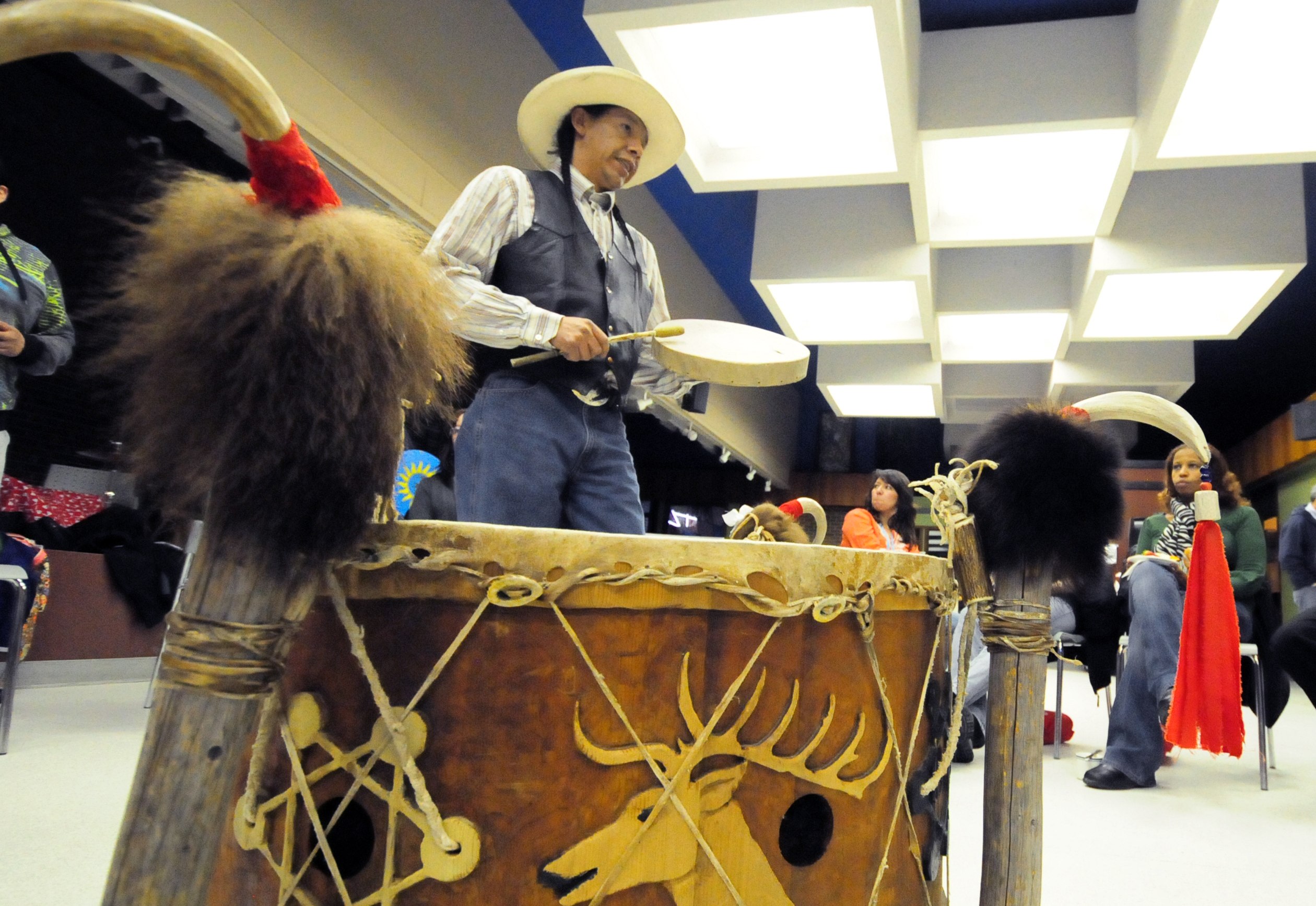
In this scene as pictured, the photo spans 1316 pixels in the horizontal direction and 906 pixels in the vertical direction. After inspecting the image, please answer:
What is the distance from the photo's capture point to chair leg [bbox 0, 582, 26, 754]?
225cm

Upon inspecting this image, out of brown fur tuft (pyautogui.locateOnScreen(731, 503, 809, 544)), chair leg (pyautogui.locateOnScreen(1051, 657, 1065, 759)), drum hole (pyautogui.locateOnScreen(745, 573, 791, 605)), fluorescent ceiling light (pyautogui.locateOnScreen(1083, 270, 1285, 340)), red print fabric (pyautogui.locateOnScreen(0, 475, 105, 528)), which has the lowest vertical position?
chair leg (pyautogui.locateOnScreen(1051, 657, 1065, 759))

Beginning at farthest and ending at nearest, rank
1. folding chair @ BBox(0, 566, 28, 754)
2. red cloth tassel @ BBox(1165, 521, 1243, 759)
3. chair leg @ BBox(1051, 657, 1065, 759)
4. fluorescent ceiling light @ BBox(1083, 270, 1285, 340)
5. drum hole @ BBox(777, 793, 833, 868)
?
fluorescent ceiling light @ BBox(1083, 270, 1285, 340) → chair leg @ BBox(1051, 657, 1065, 759) → folding chair @ BBox(0, 566, 28, 754) → red cloth tassel @ BBox(1165, 521, 1243, 759) → drum hole @ BBox(777, 793, 833, 868)

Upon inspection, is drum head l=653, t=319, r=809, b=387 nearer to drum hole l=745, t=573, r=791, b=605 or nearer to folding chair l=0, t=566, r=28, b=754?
drum hole l=745, t=573, r=791, b=605

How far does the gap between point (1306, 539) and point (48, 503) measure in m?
5.74

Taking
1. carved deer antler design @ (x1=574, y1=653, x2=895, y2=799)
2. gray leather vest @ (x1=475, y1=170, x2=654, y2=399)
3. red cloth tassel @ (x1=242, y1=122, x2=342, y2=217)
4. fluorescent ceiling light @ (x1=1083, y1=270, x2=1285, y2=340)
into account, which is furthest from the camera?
fluorescent ceiling light @ (x1=1083, y1=270, x2=1285, y2=340)

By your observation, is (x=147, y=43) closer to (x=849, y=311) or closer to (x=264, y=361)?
(x=264, y=361)

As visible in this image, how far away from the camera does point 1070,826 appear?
7.57 ft

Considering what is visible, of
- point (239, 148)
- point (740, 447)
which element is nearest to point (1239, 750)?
point (239, 148)

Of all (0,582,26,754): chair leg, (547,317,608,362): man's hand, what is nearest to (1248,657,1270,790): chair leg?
(547,317,608,362): man's hand

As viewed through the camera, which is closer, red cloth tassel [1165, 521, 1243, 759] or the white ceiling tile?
red cloth tassel [1165, 521, 1243, 759]

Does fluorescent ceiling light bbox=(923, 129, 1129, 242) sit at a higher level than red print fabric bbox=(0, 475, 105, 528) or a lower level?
higher

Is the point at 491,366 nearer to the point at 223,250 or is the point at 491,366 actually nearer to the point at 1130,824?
the point at 223,250

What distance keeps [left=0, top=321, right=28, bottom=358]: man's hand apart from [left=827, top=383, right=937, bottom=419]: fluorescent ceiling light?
19.5ft

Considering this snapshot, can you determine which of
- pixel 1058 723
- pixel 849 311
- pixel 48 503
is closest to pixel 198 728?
pixel 1058 723
